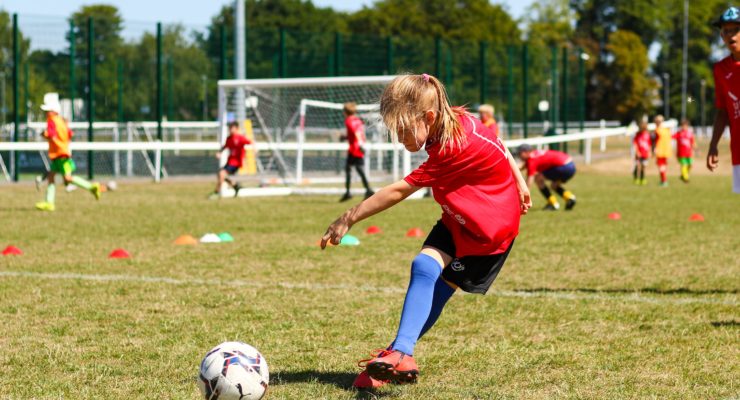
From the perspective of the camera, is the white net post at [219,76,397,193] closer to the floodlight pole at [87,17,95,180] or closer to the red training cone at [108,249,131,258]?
the floodlight pole at [87,17,95,180]

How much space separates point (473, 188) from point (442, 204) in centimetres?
16

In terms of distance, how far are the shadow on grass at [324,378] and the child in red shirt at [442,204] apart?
0.07 metres

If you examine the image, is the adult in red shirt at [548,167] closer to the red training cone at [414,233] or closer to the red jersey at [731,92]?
the red training cone at [414,233]

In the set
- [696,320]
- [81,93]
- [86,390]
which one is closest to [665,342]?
[696,320]

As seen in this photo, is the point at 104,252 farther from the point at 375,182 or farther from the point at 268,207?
the point at 375,182

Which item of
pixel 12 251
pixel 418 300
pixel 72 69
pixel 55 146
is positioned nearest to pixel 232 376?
pixel 418 300

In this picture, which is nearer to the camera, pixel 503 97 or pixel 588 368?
pixel 588 368

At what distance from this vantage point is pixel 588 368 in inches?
206

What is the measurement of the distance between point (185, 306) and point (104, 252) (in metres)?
3.72

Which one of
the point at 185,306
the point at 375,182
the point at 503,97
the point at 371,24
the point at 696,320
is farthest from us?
the point at 371,24

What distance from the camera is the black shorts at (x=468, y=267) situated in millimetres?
4996

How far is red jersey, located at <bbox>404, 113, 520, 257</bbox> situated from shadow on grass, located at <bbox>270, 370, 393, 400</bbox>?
2.53 ft

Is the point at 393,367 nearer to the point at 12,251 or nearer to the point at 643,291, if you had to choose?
the point at 643,291

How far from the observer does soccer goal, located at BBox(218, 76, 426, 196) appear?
2186cm
